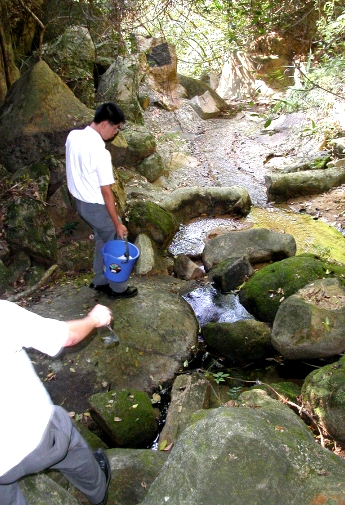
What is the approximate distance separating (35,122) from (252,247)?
3701 mm

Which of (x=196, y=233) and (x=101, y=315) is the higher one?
(x=101, y=315)

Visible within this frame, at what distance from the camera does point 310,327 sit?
165 inches

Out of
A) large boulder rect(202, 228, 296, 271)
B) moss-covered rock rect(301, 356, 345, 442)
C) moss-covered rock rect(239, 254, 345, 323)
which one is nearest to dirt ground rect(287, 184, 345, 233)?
large boulder rect(202, 228, 296, 271)

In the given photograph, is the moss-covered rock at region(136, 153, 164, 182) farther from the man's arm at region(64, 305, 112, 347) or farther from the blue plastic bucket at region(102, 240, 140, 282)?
the man's arm at region(64, 305, 112, 347)

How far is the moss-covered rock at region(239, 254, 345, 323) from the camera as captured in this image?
5.08 metres

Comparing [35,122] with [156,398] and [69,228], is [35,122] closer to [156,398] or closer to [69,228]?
[69,228]

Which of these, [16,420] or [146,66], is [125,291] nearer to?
[16,420]

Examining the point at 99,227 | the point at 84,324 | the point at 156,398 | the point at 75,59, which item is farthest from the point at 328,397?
the point at 75,59

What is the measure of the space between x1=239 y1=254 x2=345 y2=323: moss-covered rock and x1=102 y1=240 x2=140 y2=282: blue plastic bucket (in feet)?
5.51

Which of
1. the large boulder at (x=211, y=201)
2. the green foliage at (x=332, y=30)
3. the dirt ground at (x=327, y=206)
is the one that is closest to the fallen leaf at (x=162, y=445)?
the large boulder at (x=211, y=201)

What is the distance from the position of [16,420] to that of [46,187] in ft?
14.4

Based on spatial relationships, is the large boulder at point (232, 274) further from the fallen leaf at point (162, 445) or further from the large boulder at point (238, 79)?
the large boulder at point (238, 79)

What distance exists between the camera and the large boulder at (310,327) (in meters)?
4.20

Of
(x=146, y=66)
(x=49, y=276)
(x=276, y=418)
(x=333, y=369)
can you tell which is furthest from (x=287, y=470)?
(x=146, y=66)
